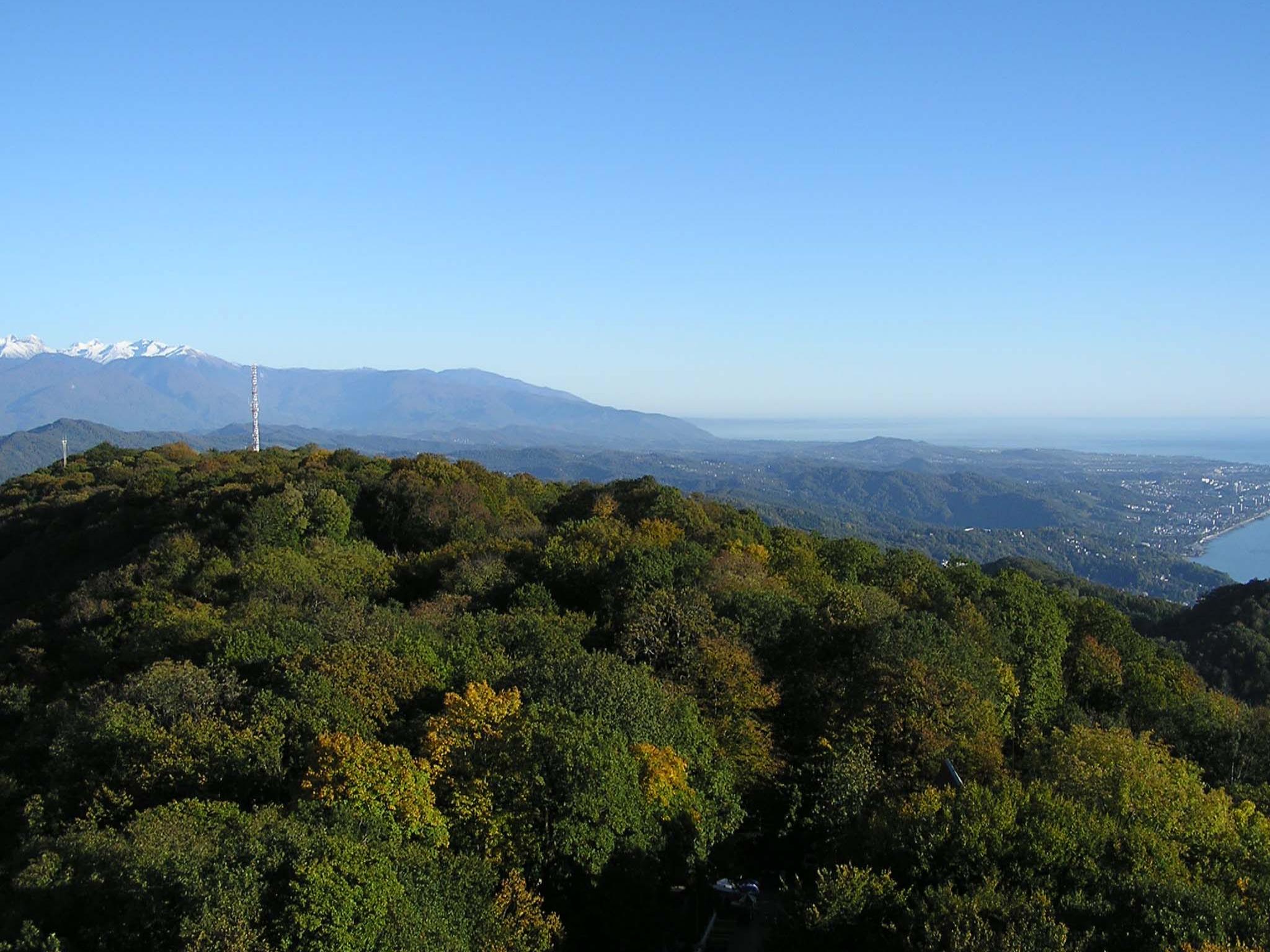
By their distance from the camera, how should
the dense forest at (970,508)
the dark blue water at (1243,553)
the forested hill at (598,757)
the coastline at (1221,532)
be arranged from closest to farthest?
the forested hill at (598,757)
the dark blue water at (1243,553)
the dense forest at (970,508)
the coastline at (1221,532)

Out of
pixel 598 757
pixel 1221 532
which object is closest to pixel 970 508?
pixel 1221 532

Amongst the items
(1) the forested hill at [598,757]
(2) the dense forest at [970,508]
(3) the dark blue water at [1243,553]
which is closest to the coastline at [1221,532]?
(3) the dark blue water at [1243,553]

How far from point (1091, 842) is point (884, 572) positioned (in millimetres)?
17374

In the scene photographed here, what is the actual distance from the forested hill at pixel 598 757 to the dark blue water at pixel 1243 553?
9580cm

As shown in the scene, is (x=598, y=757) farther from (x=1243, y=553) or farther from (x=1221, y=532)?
(x=1221, y=532)

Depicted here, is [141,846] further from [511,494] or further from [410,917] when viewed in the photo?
[511,494]

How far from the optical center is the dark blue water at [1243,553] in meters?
106

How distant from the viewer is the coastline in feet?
398

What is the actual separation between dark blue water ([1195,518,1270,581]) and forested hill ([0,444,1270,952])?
3772 inches

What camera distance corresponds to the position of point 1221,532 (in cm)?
13775

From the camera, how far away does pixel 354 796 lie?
39.3 feet

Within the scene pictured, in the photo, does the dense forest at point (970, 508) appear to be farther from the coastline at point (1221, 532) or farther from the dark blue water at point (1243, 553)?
the dark blue water at point (1243, 553)

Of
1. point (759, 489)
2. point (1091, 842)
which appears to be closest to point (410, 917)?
point (1091, 842)

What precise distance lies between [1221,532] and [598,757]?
15336cm
